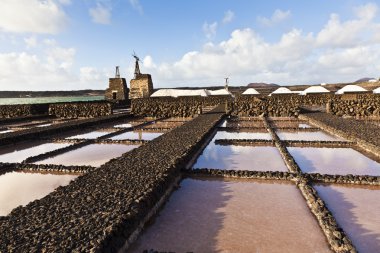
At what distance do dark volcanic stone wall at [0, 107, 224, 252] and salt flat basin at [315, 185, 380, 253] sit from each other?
3.62 meters

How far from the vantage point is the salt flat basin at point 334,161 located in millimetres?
8633

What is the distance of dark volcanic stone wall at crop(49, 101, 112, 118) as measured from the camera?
29641 mm

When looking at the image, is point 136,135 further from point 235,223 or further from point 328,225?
point 328,225

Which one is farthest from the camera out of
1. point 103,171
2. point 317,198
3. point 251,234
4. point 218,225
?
point 103,171

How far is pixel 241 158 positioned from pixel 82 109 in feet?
77.3

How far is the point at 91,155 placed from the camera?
451 inches

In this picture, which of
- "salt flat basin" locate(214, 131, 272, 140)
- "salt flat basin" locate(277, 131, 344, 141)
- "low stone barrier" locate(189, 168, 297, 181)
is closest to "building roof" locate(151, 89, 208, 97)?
"salt flat basin" locate(214, 131, 272, 140)

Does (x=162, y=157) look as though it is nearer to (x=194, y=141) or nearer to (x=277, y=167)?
(x=194, y=141)

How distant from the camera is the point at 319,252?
14.3ft

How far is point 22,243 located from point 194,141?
790 centimetres

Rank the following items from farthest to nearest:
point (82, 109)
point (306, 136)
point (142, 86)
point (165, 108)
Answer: point (142, 86), point (82, 109), point (165, 108), point (306, 136)

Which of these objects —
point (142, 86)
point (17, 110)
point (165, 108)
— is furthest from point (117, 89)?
point (165, 108)

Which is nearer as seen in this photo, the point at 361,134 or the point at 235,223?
the point at 235,223

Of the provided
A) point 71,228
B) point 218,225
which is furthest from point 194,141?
point 71,228
